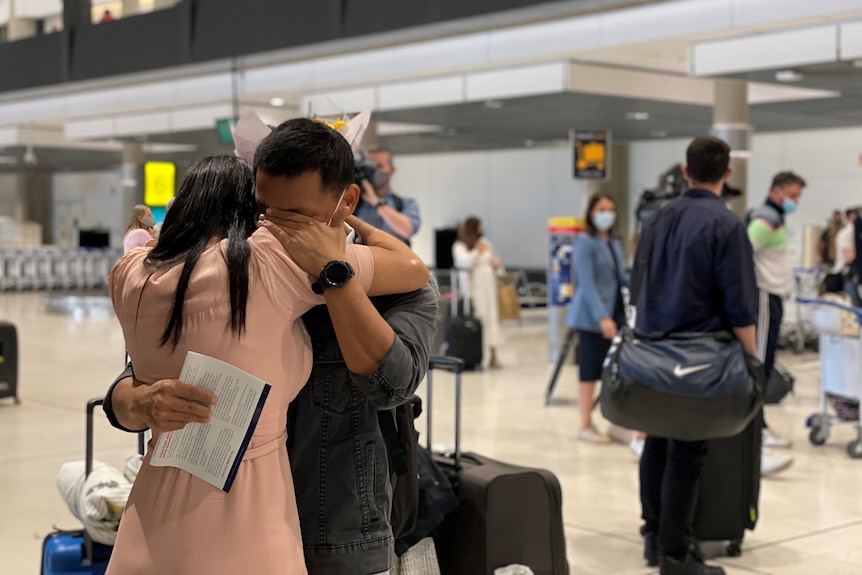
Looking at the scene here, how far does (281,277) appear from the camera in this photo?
1.92 meters

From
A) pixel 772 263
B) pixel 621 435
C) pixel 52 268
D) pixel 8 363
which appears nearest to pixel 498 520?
pixel 772 263

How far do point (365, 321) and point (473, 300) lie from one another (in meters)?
10.0

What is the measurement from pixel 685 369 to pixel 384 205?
2.61m

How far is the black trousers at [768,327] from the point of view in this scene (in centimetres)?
642

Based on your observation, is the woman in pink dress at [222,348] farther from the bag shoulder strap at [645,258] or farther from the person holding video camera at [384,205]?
the person holding video camera at [384,205]

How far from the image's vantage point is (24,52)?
708 inches

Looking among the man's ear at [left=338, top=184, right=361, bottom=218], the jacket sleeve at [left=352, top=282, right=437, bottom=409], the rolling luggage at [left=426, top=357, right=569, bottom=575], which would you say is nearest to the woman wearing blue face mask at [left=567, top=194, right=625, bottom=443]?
the rolling luggage at [left=426, top=357, right=569, bottom=575]

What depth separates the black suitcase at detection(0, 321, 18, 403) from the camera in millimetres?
8836

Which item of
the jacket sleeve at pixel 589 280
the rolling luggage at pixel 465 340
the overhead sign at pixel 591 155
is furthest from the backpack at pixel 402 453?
the overhead sign at pixel 591 155

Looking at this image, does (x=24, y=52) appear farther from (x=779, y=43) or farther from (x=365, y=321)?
(x=365, y=321)

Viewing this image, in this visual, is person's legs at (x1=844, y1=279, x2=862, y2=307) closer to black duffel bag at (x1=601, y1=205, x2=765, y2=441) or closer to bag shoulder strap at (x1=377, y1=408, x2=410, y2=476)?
black duffel bag at (x1=601, y1=205, x2=765, y2=441)

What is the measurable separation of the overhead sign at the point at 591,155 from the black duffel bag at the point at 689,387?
8921 millimetres

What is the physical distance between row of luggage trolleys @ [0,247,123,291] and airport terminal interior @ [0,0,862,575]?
66mm

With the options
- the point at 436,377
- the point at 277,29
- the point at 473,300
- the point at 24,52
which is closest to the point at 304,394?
the point at 436,377
